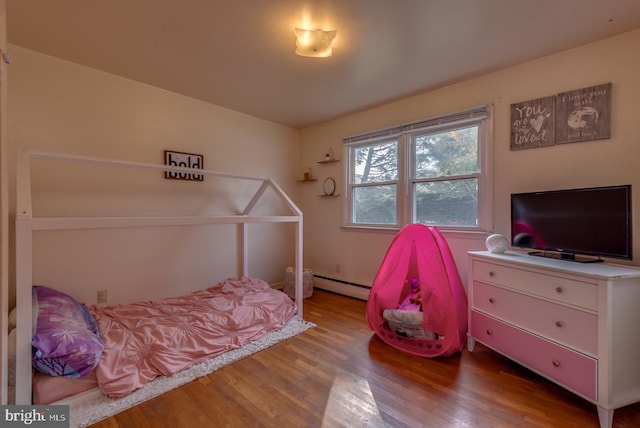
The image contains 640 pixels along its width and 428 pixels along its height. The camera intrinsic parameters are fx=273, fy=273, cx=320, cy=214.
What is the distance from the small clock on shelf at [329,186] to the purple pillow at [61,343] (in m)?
2.75

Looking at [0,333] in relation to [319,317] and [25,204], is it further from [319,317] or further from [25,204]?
[319,317]

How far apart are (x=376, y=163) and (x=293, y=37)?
180cm

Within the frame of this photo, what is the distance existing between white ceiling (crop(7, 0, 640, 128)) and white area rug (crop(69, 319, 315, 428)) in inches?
91.3

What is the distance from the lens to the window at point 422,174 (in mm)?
2600

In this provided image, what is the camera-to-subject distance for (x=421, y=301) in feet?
7.38

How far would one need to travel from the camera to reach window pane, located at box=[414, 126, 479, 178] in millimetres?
2635

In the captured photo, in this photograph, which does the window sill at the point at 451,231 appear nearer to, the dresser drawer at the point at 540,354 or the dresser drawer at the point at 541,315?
the dresser drawer at the point at 541,315

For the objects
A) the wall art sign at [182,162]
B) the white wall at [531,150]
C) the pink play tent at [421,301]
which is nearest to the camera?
the white wall at [531,150]

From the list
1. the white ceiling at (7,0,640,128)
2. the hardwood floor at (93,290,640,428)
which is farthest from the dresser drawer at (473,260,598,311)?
the white ceiling at (7,0,640,128)

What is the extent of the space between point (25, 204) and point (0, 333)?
73 cm

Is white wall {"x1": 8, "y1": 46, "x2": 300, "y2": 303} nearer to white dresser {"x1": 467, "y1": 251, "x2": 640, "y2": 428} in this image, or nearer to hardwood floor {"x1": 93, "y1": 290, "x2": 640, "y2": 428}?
hardwood floor {"x1": 93, "y1": 290, "x2": 640, "y2": 428}

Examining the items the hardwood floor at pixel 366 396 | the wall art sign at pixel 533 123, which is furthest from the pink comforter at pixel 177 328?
the wall art sign at pixel 533 123

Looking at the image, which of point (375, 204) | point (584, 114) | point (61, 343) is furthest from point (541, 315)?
point (61, 343)

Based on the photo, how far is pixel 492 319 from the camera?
1.97 meters
